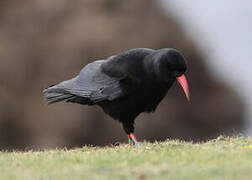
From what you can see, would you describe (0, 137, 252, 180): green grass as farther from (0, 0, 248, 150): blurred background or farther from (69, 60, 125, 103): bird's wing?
(0, 0, 248, 150): blurred background

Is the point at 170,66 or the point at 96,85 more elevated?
the point at 170,66

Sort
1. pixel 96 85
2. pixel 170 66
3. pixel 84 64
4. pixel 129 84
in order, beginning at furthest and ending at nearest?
pixel 84 64
pixel 96 85
pixel 129 84
pixel 170 66

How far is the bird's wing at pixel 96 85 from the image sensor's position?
966 cm

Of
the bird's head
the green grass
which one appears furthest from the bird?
the green grass

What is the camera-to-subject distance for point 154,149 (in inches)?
331

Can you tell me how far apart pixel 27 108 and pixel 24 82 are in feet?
3.27

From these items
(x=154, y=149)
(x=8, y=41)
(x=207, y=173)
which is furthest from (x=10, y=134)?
(x=207, y=173)

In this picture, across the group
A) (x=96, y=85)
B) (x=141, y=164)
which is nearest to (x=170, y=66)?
(x=96, y=85)

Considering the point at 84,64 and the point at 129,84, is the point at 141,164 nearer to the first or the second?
the point at 129,84

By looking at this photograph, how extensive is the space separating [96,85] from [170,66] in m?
1.68

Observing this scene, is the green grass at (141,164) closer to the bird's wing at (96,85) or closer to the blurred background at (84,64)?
the bird's wing at (96,85)

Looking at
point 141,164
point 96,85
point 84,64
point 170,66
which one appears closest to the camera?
point 141,164

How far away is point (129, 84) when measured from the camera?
941cm

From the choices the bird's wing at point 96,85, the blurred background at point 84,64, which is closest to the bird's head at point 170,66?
the bird's wing at point 96,85
